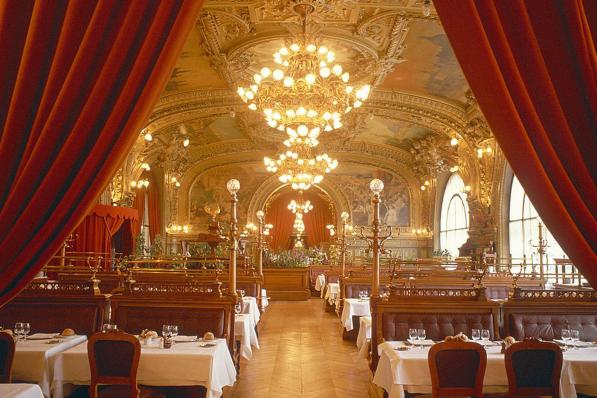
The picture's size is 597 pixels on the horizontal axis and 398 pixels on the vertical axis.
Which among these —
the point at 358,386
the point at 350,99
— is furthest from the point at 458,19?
the point at 350,99

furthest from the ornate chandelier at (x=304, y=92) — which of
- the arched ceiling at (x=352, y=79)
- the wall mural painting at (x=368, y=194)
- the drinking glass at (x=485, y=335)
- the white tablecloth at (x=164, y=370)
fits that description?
the wall mural painting at (x=368, y=194)

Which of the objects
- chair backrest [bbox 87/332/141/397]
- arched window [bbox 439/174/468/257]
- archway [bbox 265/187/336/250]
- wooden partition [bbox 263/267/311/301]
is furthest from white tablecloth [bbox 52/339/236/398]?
archway [bbox 265/187/336/250]

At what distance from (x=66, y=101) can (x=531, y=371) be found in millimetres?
3352

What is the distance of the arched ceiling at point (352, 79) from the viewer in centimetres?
941

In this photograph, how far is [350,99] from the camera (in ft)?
31.7

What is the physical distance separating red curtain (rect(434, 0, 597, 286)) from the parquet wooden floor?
416cm

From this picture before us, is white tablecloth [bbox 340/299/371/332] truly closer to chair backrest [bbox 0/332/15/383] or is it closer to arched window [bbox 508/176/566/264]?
chair backrest [bbox 0/332/15/383]

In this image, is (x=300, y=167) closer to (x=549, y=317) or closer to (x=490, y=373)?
(x=549, y=317)

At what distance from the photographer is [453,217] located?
A: 20234mm

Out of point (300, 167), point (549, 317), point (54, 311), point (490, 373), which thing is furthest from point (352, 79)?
point (490, 373)

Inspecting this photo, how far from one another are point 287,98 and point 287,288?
1001 cm

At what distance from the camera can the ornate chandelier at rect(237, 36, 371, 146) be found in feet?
28.7

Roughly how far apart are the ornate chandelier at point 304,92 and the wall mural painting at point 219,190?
13030mm

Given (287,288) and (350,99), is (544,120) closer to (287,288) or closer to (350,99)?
(350,99)
